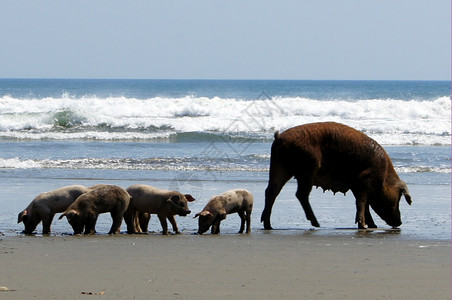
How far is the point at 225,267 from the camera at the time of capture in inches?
285

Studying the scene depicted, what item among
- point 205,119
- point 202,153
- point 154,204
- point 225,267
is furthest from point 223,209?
point 205,119

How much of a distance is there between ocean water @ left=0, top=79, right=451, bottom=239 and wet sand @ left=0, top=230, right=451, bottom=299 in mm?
1305

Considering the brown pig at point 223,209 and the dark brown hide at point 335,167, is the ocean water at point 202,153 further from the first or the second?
the brown pig at point 223,209

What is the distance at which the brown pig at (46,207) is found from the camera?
998 cm

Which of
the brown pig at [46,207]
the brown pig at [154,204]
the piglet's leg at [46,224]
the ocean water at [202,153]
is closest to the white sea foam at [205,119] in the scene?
the ocean water at [202,153]

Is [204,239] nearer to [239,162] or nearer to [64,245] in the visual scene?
[64,245]

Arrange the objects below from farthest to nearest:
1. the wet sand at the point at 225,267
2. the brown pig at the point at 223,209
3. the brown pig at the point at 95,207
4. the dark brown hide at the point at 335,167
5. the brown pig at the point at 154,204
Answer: the dark brown hide at the point at 335,167, the brown pig at the point at 154,204, the brown pig at the point at 223,209, the brown pig at the point at 95,207, the wet sand at the point at 225,267

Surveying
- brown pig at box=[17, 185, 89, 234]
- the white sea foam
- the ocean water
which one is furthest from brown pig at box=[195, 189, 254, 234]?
the white sea foam


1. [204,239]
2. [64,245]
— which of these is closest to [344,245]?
[204,239]

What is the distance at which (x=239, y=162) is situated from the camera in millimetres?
21016

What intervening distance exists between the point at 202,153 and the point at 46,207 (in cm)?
1390

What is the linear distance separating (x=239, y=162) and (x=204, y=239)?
11817mm

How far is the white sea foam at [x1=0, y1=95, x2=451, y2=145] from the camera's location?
31.9m

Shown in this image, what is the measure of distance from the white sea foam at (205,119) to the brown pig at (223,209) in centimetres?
1877
